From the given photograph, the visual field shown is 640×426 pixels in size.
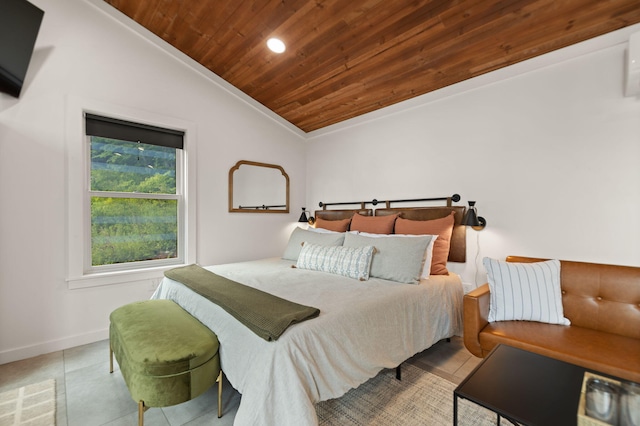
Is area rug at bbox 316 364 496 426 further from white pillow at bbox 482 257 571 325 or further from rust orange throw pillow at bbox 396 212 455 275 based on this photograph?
rust orange throw pillow at bbox 396 212 455 275

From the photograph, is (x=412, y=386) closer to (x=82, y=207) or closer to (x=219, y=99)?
(x=82, y=207)

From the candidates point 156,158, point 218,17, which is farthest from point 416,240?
point 156,158

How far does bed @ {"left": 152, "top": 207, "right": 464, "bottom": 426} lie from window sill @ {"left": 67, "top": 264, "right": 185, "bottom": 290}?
588 millimetres

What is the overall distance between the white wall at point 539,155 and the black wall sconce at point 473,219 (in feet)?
0.20

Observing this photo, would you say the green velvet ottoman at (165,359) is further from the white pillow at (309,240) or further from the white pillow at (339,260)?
the white pillow at (309,240)

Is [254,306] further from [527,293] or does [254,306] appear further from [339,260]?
[527,293]

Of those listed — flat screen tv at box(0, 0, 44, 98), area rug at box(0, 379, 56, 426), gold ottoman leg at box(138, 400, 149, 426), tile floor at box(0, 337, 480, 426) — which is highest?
flat screen tv at box(0, 0, 44, 98)

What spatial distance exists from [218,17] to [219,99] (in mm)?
1019

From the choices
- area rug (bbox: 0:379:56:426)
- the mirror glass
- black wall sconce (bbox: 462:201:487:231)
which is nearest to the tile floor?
area rug (bbox: 0:379:56:426)

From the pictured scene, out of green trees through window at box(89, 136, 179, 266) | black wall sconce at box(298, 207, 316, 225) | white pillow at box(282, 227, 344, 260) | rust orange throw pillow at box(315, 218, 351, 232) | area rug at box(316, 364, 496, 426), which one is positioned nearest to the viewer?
area rug at box(316, 364, 496, 426)

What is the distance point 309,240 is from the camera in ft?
9.62

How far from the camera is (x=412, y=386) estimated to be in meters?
1.83

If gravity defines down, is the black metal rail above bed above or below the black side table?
above

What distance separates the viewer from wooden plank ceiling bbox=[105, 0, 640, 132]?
1.84 meters
